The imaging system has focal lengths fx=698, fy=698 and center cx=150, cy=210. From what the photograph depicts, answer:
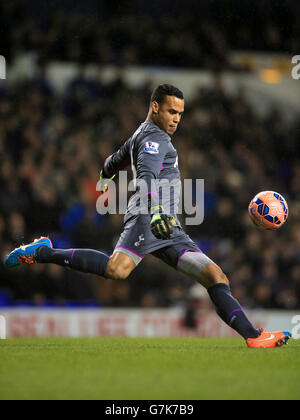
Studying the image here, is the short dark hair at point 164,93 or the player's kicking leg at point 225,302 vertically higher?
the short dark hair at point 164,93

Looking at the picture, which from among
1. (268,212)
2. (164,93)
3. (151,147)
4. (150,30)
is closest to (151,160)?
(151,147)

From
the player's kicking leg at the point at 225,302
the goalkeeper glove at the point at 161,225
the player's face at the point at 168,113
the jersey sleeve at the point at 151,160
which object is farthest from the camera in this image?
the player's face at the point at 168,113

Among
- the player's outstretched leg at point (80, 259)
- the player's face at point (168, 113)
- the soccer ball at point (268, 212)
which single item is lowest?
the player's outstretched leg at point (80, 259)

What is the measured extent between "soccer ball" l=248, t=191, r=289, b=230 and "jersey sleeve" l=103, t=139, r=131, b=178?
1.29m

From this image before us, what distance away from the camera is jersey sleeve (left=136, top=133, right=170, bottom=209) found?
225 inches

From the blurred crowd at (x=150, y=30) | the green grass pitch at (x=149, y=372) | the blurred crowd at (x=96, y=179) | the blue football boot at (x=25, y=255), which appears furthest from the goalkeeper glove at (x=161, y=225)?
the blurred crowd at (x=150, y=30)

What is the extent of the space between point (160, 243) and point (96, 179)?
6463mm

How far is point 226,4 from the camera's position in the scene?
18.1 metres

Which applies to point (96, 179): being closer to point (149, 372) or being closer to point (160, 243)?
point (160, 243)

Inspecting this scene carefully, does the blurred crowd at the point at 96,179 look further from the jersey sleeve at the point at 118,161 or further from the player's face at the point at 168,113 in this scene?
the player's face at the point at 168,113

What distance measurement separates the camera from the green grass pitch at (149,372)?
13.2 ft

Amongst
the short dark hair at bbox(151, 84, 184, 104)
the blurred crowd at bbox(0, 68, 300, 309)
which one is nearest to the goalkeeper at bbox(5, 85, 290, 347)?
the short dark hair at bbox(151, 84, 184, 104)

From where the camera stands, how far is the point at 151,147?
5.83m

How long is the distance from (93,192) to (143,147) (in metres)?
6.49
